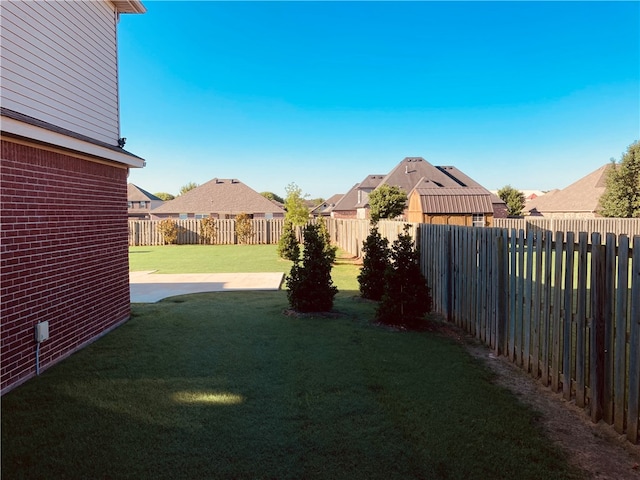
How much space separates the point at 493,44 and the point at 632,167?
20.8 meters

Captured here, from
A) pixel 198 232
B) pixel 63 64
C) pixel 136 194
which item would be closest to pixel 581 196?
pixel 198 232

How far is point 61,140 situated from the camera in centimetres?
505

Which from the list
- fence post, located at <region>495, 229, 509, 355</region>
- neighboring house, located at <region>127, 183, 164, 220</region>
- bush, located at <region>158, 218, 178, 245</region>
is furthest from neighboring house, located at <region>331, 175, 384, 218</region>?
fence post, located at <region>495, 229, 509, 355</region>

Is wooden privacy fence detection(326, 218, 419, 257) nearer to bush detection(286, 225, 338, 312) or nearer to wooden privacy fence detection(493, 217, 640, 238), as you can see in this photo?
bush detection(286, 225, 338, 312)

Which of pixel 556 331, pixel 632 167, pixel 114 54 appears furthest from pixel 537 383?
pixel 632 167

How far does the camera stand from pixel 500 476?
9.23ft

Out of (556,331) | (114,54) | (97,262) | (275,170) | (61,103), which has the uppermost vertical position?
(275,170)

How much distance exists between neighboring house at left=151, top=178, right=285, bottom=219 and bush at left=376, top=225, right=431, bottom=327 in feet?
114

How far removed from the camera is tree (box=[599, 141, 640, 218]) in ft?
105

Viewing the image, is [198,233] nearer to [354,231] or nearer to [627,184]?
[354,231]

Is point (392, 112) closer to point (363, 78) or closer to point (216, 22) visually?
point (363, 78)

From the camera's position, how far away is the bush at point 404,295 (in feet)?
23.0

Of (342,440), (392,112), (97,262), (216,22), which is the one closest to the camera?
(342,440)

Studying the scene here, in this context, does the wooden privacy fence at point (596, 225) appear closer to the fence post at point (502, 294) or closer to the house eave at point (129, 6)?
the fence post at point (502, 294)
